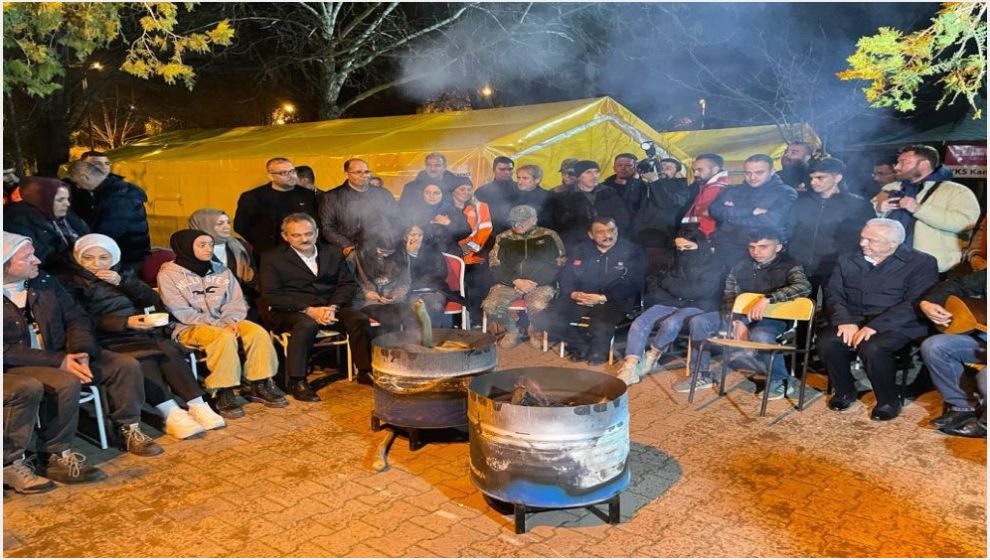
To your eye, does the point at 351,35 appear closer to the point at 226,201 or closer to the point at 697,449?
the point at 226,201

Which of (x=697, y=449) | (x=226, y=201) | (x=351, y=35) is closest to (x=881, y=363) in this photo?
(x=697, y=449)

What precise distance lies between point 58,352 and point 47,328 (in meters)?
0.17

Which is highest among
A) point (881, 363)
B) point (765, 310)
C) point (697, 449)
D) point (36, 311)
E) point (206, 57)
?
point (206, 57)

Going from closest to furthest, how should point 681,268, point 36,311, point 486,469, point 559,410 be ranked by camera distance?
1. point 559,410
2. point 486,469
3. point 36,311
4. point 681,268

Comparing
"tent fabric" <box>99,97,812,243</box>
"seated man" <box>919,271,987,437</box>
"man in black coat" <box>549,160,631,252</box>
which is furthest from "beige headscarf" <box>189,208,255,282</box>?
"seated man" <box>919,271,987,437</box>

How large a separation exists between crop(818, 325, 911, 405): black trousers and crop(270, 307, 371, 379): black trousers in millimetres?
3563

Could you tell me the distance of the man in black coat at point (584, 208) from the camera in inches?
284

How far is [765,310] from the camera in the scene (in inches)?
215

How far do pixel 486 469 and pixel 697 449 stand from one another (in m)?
1.73

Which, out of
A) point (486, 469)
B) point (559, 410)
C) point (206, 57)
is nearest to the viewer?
point (559, 410)

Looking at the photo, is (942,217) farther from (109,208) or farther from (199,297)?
(109,208)

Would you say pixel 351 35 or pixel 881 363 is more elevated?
pixel 351 35

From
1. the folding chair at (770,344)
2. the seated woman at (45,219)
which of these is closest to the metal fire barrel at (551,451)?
the folding chair at (770,344)

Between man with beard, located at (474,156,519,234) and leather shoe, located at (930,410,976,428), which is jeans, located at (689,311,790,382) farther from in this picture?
man with beard, located at (474,156,519,234)
